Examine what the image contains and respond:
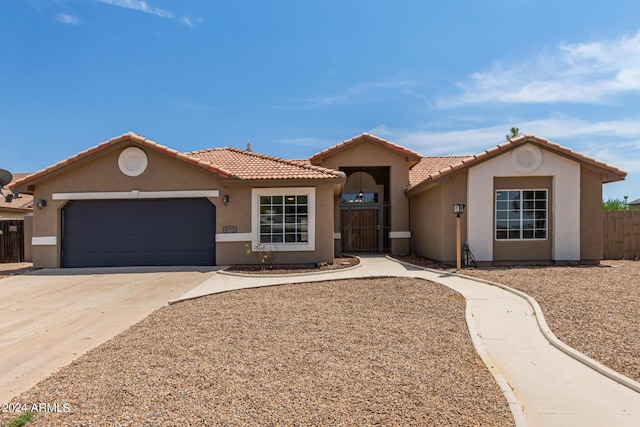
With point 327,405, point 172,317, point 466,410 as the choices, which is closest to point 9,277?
point 172,317

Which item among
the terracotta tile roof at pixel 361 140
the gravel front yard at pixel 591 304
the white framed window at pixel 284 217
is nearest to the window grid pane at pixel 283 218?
the white framed window at pixel 284 217

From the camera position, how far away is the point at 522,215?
13.3 m

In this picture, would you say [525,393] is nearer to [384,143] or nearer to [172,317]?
[172,317]

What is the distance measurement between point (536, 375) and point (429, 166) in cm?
1661

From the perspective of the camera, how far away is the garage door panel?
13.4m

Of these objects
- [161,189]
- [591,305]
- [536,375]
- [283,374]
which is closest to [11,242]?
[161,189]

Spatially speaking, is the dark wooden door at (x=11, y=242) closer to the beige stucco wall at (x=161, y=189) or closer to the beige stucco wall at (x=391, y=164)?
the beige stucco wall at (x=161, y=189)

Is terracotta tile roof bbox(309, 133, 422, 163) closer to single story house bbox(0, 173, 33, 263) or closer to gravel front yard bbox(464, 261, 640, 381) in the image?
gravel front yard bbox(464, 261, 640, 381)

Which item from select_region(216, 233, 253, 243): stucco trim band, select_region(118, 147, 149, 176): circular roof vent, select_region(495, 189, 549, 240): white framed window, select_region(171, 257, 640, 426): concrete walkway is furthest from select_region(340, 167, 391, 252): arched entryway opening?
select_region(171, 257, 640, 426): concrete walkway

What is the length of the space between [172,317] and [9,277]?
9120 mm

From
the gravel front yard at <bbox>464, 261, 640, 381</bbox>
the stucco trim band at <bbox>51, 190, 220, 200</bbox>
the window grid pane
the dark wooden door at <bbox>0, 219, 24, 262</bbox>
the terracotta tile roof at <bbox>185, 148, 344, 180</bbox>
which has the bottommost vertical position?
the gravel front yard at <bbox>464, 261, 640, 381</bbox>

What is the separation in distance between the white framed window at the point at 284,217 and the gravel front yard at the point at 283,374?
637 cm

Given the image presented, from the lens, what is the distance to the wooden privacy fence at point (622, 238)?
15.5m

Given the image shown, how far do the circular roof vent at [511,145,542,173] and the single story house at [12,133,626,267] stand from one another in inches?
1.4
